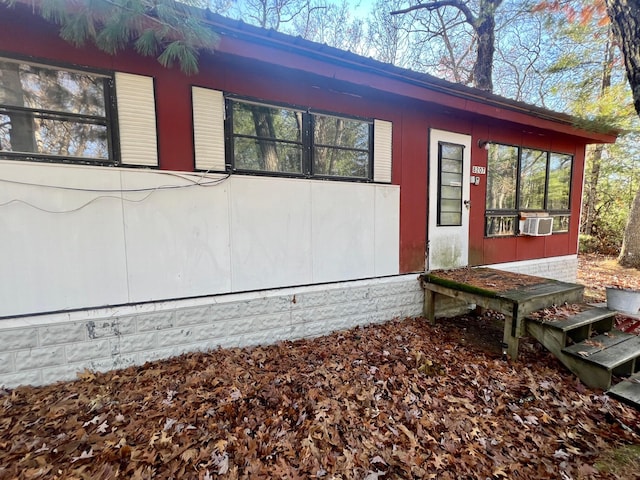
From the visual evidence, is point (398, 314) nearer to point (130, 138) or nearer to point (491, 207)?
point (491, 207)

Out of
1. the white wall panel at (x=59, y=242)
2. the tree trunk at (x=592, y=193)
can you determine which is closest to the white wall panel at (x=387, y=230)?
the white wall panel at (x=59, y=242)

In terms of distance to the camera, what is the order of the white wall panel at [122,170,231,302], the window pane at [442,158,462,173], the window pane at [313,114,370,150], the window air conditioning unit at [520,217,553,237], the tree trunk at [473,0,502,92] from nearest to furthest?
the white wall panel at [122,170,231,302] < the window pane at [313,114,370,150] < the window pane at [442,158,462,173] < the window air conditioning unit at [520,217,553,237] < the tree trunk at [473,0,502,92]

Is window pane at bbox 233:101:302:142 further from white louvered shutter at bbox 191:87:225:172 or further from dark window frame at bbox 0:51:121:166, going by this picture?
dark window frame at bbox 0:51:121:166

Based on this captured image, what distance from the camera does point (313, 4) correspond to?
11.4 metres

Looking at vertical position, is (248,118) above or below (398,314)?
above

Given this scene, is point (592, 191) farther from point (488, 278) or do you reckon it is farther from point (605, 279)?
point (488, 278)

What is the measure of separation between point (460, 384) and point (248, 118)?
3.67 m

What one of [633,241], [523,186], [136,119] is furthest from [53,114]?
[633,241]

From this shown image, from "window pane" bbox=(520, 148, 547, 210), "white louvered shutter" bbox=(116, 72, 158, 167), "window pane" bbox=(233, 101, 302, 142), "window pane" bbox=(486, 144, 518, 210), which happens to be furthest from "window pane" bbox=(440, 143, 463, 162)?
"white louvered shutter" bbox=(116, 72, 158, 167)

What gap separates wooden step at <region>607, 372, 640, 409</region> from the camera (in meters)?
2.77

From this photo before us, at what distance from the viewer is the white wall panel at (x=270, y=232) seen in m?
3.54

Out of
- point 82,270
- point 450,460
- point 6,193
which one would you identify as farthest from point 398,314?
point 6,193

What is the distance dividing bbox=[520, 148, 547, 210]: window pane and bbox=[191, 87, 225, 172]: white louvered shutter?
5787 millimetres

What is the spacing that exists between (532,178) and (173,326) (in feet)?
23.1
